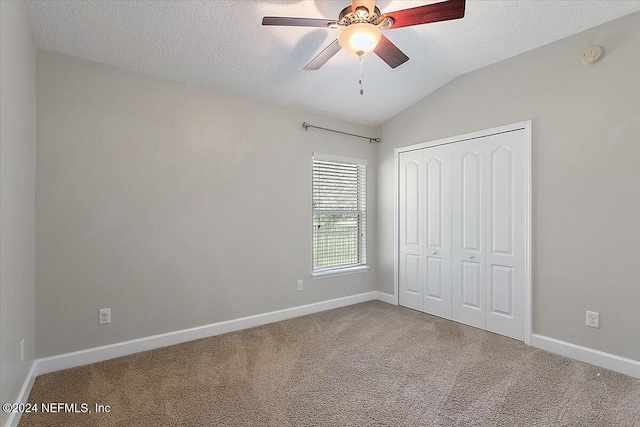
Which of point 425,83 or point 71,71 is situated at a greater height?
point 425,83

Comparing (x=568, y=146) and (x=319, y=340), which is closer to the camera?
(x=568, y=146)

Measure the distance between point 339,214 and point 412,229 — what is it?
3.12ft

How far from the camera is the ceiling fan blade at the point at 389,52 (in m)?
2.14

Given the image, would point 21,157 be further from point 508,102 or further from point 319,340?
point 508,102

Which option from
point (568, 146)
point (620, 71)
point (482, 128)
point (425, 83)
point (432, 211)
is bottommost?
point (432, 211)

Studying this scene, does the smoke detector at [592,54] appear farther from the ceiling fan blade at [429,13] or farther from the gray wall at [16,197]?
the gray wall at [16,197]

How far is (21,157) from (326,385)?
252 cm

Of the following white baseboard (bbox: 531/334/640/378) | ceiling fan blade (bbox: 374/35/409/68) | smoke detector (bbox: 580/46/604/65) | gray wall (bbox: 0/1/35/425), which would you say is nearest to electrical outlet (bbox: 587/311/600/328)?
white baseboard (bbox: 531/334/640/378)

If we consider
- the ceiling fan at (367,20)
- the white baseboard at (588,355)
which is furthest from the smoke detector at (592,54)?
the white baseboard at (588,355)

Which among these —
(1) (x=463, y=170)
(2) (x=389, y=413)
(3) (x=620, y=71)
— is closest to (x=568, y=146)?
(3) (x=620, y=71)

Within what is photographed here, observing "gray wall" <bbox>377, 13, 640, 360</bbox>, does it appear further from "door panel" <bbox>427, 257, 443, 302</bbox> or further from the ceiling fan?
the ceiling fan

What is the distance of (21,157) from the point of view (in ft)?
6.85

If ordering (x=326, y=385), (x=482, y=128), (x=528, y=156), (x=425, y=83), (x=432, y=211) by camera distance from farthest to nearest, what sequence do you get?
(x=432, y=211)
(x=425, y=83)
(x=482, y=128)
(x=528, y=156)
(x=326, y=385)

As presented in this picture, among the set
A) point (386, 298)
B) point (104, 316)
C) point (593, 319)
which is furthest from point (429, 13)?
point (386, 298)
